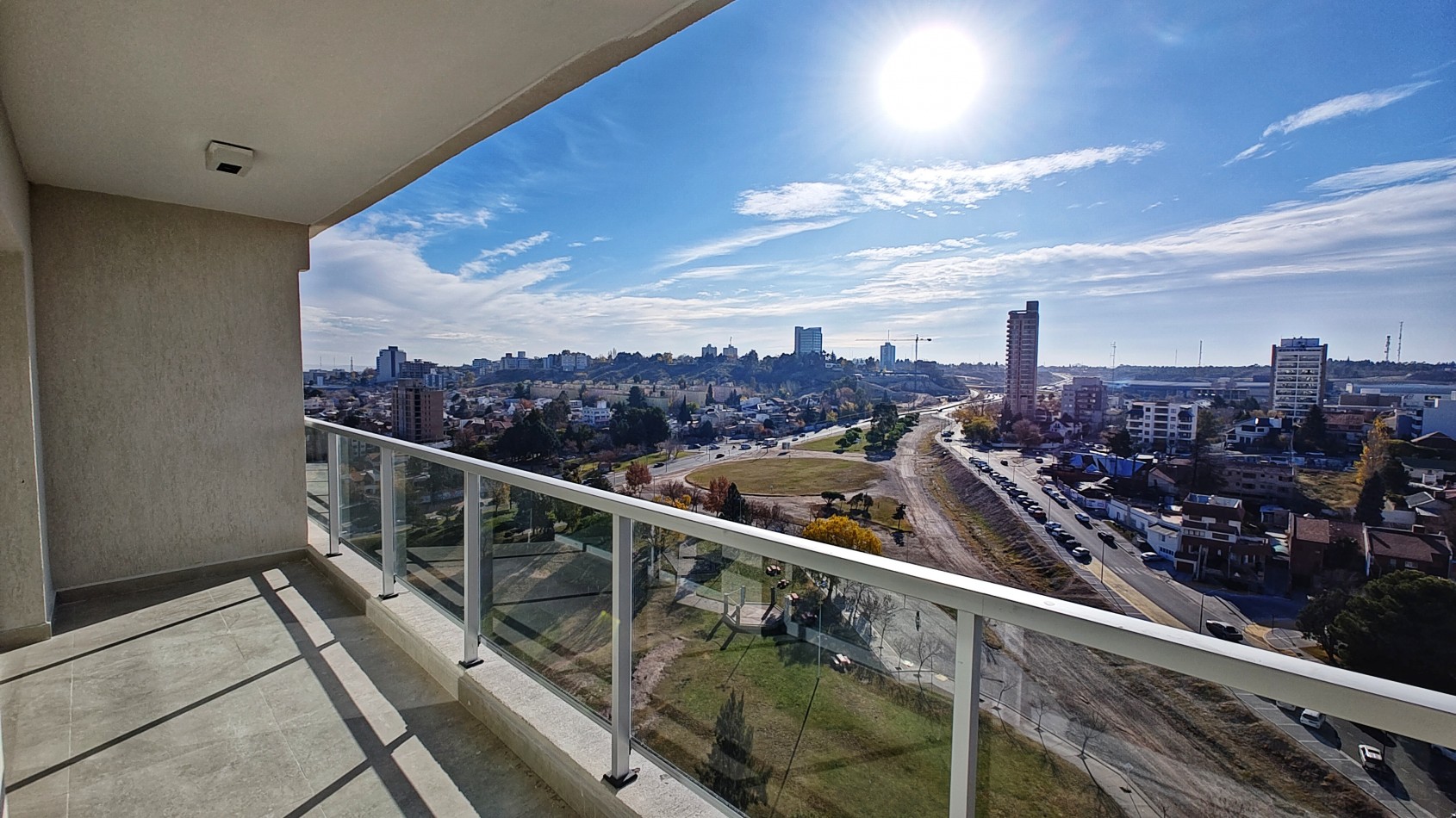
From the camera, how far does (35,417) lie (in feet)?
11.4

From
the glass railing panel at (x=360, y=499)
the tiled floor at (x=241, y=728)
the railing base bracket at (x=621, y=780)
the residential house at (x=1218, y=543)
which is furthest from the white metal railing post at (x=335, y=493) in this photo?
the residential house at (x=1218, y=543)

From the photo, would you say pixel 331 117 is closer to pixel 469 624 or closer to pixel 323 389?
pixel 469 624

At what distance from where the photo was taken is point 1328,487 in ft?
25.7

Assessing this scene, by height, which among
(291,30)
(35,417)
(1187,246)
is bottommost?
(35,417)

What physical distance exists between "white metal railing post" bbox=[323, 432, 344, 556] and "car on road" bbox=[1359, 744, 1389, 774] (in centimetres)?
515

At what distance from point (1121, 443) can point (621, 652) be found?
11.7m

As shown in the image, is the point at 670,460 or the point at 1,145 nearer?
the point at 1,145

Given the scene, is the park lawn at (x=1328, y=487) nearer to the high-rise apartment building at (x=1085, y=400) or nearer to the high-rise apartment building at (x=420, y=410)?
the high-rise apartment building at (x=1085, y=400)

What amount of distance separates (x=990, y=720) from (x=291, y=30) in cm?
302

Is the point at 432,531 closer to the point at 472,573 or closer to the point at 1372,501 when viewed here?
the point at 472,573

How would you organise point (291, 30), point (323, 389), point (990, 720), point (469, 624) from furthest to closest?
point (323, 389), point (469, 624), point (291, 30), point (990, 720)

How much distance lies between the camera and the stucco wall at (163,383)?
3.97 metres

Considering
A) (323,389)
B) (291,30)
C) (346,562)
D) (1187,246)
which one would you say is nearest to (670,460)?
(323,389)

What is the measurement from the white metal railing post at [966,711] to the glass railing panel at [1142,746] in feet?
0.05
